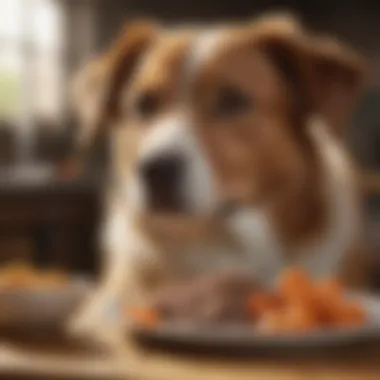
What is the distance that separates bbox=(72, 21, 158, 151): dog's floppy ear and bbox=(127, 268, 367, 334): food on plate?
0.42 m

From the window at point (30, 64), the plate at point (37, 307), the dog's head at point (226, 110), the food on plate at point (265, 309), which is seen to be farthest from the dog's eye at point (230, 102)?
the plate at point (37, 307)

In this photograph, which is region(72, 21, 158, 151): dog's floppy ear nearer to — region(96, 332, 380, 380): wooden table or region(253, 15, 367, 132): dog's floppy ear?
region(253, 15, 367, 132): dog's floppy ear

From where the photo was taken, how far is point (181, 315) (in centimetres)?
94

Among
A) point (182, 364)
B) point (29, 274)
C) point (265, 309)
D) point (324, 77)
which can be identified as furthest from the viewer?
point (29, 274)

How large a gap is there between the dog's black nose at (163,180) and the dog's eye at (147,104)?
8cm

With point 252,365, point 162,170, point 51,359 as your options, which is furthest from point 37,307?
point 162,170

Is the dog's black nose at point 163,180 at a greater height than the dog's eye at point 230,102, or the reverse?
the dog's eye at point 230,102

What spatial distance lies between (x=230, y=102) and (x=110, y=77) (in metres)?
0.19

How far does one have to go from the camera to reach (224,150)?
4.41ft

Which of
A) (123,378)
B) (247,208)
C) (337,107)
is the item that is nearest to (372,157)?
(337,107)

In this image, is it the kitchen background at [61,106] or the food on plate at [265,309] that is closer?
the food on plate at [265,309]

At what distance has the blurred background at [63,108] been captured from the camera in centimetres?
135

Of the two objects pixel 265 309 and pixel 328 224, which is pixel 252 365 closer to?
pixel 265 309

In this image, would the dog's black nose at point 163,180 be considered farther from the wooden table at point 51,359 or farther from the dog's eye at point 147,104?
the wooden table at point 51,359
